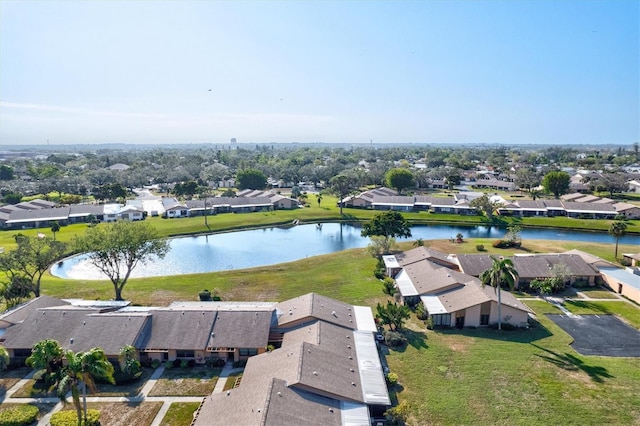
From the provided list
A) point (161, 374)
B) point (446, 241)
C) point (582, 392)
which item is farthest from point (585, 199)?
point (161, 374)

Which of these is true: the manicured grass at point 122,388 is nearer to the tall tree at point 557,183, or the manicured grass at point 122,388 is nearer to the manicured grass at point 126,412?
the manicured grass at point 126,412

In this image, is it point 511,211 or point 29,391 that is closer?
point 29,391

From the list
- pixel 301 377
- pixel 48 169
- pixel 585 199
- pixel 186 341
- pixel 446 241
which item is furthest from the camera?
pixel 48 169

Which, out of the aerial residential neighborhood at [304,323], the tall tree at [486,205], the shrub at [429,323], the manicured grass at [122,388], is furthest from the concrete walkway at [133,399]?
the tall tree at [486,205]

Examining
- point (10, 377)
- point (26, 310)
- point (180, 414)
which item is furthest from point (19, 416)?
point (26, 310)

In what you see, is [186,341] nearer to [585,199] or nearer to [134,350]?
[134,350]

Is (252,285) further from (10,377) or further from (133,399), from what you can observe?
(10,377)
